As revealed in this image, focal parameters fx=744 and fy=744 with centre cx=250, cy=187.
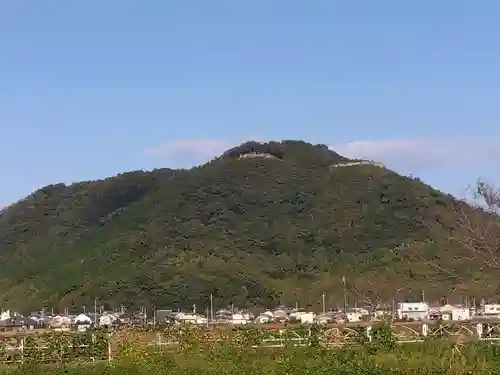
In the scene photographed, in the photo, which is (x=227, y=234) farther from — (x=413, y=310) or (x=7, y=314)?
(x=413, y=310)

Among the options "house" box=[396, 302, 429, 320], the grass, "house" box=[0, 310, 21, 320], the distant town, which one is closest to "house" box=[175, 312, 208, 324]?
the distant town

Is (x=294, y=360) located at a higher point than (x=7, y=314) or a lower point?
higher

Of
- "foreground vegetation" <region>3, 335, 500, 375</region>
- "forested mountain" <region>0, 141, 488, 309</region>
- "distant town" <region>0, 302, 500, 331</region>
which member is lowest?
"distant town" <region>0, 302, 500, 331</region>

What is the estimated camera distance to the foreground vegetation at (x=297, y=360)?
36.6 feet

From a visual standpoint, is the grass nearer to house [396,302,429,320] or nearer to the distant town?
the distant town

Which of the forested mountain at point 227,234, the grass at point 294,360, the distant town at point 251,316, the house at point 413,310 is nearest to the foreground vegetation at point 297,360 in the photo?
the grass at point 294,360

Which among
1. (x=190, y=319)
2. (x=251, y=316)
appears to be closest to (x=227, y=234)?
(x=251, y=316)

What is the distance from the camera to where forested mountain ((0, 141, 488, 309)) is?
70312 millimetres

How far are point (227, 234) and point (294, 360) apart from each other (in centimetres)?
6936

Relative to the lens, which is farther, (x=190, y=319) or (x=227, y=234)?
(x=227, y=234)

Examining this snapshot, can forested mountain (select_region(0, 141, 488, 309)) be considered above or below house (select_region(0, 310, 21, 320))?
above

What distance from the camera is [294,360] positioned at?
12.7m

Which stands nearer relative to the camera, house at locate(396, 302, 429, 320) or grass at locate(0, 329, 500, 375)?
grass at locate(0, 329, 500, 375)

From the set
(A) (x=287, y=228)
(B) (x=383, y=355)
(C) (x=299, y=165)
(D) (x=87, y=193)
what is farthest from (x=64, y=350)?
(D) (x=87, y=193)
